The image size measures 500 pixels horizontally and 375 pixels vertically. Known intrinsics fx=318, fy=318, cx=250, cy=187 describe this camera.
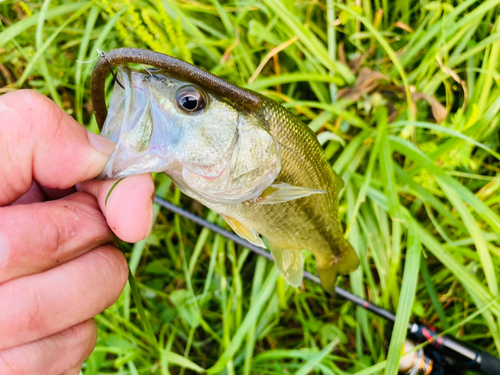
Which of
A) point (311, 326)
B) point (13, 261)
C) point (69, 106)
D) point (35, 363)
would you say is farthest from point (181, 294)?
point (69, 106)

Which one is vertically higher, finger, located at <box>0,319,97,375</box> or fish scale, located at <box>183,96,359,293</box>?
fish scale, located at <box>183,96,359,293</box>

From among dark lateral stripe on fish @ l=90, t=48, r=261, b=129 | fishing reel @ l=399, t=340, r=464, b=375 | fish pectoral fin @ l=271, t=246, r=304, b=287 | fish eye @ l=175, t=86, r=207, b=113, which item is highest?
dark lateral stripe on fish @ l=90, t=48, r=261, b=129

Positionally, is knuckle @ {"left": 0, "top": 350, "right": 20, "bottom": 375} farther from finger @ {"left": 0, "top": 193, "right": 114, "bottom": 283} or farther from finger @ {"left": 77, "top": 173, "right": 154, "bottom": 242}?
finger @ {"left": 77, "top": 173, "right": 154, "bottom": 242}

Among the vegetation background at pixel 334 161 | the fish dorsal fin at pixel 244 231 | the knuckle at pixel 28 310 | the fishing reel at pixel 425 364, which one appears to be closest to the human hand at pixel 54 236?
the knuckle at pixel 28 310

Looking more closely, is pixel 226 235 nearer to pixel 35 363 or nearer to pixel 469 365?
pixel 35 363

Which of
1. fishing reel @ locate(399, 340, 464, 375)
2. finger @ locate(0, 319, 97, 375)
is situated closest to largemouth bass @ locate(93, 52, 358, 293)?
finger @ locate(0, 319, 97, 375)

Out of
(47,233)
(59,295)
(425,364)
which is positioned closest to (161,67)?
(47,233)
